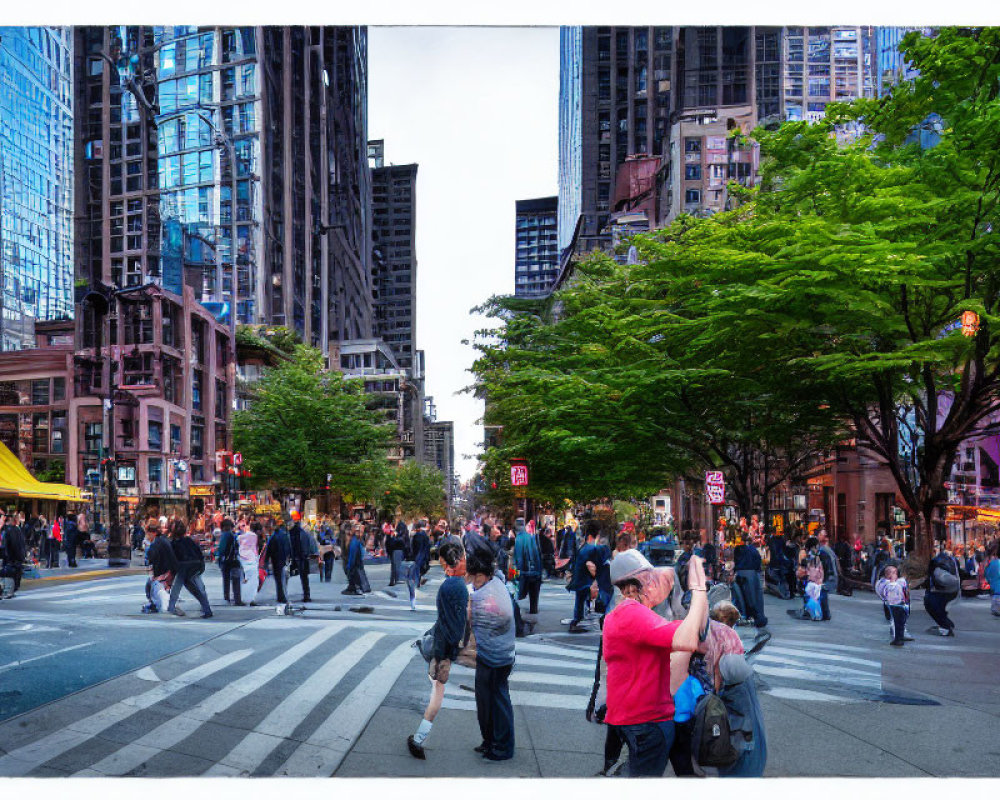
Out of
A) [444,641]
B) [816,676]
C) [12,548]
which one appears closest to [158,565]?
[12,548]

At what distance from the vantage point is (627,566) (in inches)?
241

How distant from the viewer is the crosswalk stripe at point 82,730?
23.5ft

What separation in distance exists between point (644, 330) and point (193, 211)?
1136cm

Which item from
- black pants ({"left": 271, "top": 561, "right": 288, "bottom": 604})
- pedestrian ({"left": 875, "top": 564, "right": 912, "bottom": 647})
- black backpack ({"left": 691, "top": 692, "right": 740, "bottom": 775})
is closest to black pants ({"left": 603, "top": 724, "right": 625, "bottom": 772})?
black backpack ({"left": 691, "top": 692, "right": 740, "bottom": 775})

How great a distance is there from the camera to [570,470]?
92.7 ft

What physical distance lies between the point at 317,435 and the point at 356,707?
44511 millimetres

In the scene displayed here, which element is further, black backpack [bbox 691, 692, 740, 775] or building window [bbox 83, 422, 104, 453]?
building window [bbox 83, 422, 104, 453]

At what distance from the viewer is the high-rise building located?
35.3 feet

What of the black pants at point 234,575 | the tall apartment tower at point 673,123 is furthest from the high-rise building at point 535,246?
the tall apartment tower at point 673,123

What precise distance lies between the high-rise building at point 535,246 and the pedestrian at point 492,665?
12.9 feet

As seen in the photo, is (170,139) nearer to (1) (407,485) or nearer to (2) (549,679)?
(2) (549,679)

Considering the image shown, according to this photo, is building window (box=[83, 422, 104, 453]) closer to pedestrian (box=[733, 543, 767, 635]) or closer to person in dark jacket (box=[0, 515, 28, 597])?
person in dark jacket (box=[0, 515, 28, 597])

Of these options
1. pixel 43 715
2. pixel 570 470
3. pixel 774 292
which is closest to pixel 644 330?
pixel 774 292
